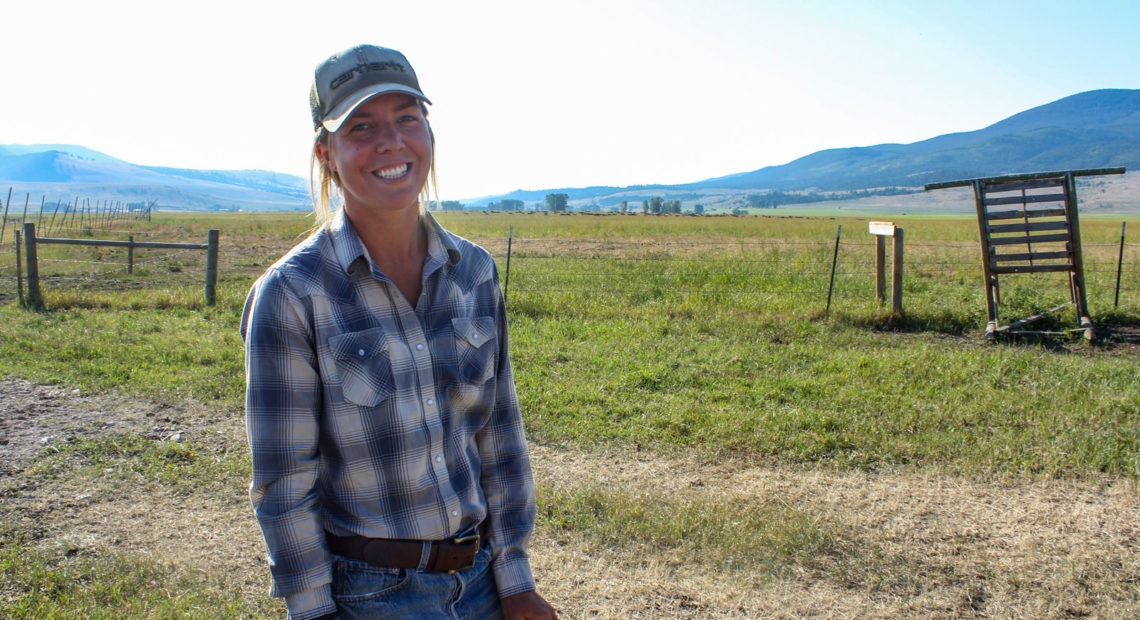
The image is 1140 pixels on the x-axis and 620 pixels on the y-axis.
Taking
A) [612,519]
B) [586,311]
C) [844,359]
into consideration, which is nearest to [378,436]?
[612,519]

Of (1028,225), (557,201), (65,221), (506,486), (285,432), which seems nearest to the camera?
(285,432)

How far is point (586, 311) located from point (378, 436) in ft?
29.2

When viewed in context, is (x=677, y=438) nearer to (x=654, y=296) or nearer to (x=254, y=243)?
(x=654, y=296)

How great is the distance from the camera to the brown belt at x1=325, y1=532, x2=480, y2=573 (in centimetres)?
152

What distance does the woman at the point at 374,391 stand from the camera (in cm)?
144

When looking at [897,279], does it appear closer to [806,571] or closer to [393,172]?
[806,571]

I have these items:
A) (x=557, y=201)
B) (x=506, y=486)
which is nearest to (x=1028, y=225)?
(x=506, y=486)

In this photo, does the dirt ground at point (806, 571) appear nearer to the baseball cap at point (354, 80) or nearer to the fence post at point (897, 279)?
the baseball cap at point (354, 80)

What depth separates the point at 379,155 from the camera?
1.57 metres

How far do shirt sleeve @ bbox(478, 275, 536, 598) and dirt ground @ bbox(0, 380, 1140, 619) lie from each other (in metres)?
1.76

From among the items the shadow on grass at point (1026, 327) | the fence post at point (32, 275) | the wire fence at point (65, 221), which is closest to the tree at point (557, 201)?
the wire fence at point (65, 221)

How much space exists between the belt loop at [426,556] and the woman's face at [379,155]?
660mm

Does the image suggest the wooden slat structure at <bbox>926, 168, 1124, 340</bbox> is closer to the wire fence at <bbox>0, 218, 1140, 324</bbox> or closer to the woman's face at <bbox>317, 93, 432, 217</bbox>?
the wire fence at <bbox>0, 218, 1140, 324</bbox>

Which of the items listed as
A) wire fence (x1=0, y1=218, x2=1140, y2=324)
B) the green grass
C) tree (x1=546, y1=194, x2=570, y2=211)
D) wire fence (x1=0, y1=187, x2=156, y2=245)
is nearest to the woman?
the green grass
